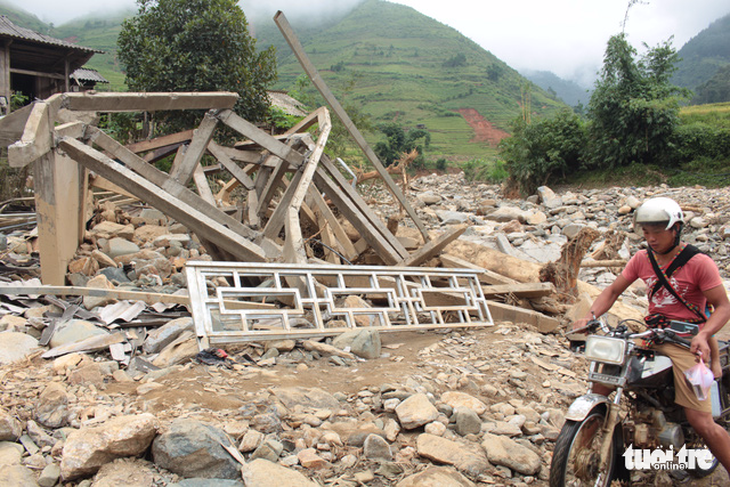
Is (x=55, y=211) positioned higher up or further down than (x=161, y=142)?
further down

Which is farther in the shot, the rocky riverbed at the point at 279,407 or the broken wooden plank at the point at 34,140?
the broken wooden plank at the point at 34,140

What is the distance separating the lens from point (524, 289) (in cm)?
551

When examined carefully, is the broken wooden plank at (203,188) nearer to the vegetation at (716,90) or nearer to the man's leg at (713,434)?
the man's leg at (713,434)

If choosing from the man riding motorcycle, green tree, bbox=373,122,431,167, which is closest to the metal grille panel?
the man riding motorcycle

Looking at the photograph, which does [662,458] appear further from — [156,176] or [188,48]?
[188,48]

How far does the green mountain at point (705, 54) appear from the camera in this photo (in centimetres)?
7512

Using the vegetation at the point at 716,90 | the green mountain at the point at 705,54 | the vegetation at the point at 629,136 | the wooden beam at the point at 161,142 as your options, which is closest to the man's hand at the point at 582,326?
the wooden beam at the point at 161,142

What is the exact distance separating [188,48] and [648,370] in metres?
11.3

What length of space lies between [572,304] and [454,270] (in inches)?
58.9

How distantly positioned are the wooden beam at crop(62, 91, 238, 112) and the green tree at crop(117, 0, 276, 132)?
561cm

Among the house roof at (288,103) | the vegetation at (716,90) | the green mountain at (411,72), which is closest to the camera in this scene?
the house roof at (288,103)

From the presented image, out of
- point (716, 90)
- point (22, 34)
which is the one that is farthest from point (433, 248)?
point (716, 90)

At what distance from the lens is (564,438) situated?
205 centimetres

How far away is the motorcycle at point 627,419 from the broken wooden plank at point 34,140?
4157 mm
